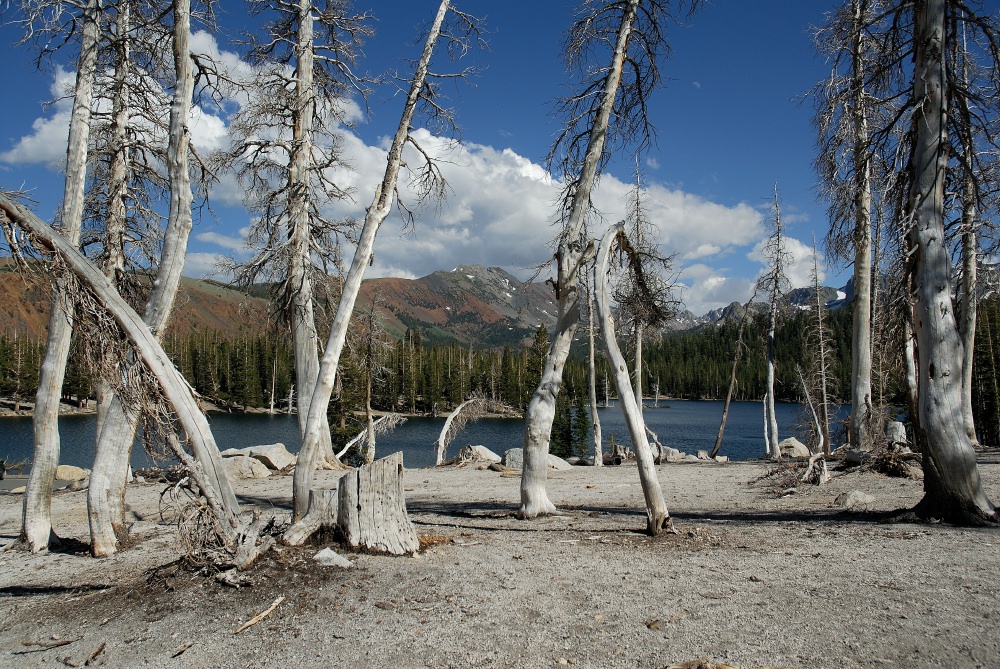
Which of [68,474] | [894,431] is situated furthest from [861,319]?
[68,474]

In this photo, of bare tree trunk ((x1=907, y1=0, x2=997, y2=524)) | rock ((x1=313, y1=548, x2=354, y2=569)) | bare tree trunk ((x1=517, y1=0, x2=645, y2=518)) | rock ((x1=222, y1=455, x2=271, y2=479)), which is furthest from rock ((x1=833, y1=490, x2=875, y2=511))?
rock ((x1=222, y1=455, x2=271, y2=479))

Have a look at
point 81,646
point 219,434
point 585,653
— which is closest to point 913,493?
point 585,653

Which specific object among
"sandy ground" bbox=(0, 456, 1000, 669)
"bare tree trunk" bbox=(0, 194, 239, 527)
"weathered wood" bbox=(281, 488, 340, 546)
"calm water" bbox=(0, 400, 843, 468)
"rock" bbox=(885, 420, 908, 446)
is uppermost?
"bare tree trunk" bbox=(0, 194, 239, 527)

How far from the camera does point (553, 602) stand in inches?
204

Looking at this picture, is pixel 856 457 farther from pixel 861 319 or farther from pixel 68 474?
pixel 68 474

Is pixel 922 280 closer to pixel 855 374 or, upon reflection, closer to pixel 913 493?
pixel 913 493

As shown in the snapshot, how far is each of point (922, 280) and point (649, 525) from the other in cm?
443

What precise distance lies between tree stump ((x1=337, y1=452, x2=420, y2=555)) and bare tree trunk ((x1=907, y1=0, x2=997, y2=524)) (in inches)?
241

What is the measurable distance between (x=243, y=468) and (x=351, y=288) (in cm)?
1014

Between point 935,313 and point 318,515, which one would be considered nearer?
point 318,515

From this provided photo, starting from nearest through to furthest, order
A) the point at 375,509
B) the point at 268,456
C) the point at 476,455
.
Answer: the point at 375,509 < the point at 268,456 < the point at 476,455

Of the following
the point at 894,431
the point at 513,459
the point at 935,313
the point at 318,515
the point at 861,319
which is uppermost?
the point at 861,319

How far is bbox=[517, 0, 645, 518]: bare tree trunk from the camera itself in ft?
28.1

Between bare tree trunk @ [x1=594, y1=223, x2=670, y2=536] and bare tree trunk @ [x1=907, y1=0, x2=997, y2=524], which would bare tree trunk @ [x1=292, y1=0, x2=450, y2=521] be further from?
bare tree trunk @ [x1=907, y1=0, x2=997, y2=524]
